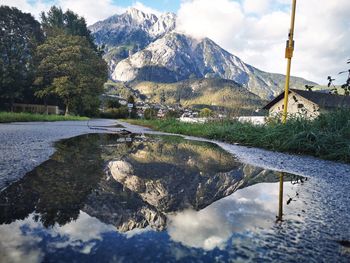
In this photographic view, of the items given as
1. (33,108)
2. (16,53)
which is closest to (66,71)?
(16,53)

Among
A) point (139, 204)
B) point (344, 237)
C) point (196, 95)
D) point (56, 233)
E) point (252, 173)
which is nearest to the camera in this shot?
point (56, 233)

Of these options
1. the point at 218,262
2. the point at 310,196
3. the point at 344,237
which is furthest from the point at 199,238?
the point at 310,196

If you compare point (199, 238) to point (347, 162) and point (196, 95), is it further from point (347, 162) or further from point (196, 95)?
point (196, 95)

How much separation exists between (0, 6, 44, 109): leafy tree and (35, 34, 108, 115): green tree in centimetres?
136

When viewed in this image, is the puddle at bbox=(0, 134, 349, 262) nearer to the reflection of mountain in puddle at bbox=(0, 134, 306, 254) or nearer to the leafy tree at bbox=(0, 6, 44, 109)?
the reflection of mountain in puddle at bbox=(0, 134, 306, 254)

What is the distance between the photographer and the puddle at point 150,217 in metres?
1.31

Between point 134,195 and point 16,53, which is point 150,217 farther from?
point 16,53

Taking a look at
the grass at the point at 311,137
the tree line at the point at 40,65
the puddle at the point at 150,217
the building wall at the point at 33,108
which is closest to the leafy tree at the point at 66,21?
the tree line at the point at 40,65

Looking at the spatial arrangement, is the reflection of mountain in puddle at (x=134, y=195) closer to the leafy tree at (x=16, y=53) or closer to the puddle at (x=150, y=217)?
the puddle at (x=150, y=217)

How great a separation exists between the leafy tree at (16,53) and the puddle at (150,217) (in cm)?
3126

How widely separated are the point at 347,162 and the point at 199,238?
195 inches

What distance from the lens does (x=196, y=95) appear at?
18838cm

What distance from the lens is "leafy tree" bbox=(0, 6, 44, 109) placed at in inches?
1174

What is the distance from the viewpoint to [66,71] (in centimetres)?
3334
